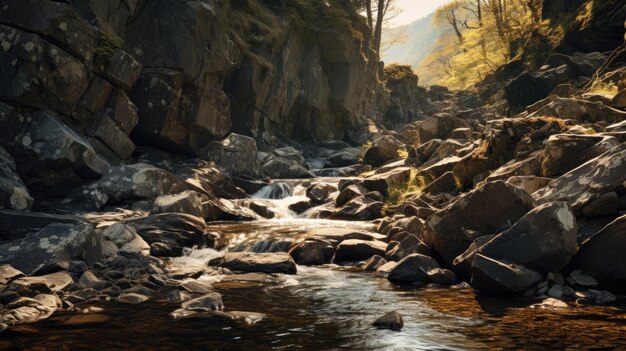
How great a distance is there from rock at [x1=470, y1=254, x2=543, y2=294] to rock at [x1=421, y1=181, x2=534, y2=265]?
5.08ft

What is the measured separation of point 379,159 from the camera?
94.6ft

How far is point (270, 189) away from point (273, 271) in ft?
40.4

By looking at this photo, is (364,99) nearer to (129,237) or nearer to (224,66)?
(224,66)

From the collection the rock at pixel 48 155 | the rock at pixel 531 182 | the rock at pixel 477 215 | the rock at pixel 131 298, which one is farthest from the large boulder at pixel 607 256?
the rock at pixel 48 155

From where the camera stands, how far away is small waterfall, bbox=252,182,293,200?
23.4m

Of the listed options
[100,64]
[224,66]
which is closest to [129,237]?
[100,64]

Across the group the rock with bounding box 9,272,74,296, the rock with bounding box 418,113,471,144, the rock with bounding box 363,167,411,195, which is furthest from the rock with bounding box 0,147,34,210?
the rock with bounding box 418,113,471,144

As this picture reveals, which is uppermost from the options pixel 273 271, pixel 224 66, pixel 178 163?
pixel 224 66

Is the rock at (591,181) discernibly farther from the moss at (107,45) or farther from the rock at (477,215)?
the moss at (107,45)

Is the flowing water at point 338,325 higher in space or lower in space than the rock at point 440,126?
lower

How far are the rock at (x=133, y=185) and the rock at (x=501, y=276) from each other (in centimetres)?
1296

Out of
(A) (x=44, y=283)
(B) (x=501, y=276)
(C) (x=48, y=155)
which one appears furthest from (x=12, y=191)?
(B) (x=501, y=276)

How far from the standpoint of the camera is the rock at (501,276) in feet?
28.3

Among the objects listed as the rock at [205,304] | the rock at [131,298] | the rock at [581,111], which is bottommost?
the rock at [131,298]
